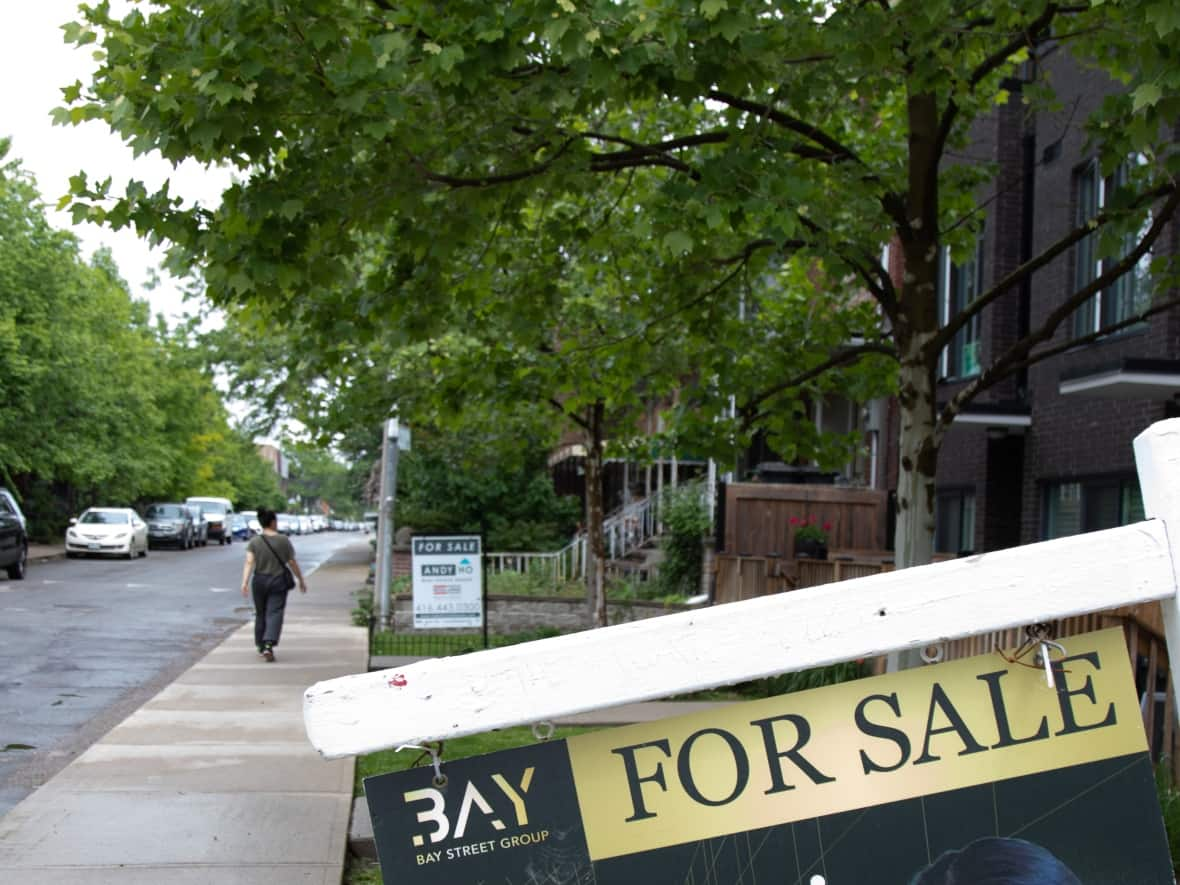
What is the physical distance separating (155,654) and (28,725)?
18.4ft

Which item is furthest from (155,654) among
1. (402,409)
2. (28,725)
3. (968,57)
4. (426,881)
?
(426,881)

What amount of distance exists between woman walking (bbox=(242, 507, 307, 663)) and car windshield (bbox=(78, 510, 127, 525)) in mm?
25860

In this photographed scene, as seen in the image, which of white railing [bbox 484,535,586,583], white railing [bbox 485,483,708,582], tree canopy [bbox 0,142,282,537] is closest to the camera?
white railing [bbox 484,535,586,583]

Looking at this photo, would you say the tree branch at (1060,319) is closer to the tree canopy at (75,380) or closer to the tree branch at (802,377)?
the tree branch at (802,377)

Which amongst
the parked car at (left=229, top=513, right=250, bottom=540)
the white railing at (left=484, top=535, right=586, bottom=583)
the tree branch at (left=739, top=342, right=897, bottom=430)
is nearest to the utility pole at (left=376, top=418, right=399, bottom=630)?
the white railing at (left=484, top=535, right=586, bottom=583)

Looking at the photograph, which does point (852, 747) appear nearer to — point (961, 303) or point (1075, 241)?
point (1075, 241)

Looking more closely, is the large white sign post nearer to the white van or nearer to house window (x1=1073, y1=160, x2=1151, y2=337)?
house window (x1=1073, y1=160, x2=1151, y2=337)

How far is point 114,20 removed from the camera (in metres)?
7.95

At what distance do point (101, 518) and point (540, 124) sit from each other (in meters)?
34.4

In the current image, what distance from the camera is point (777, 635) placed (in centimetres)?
241

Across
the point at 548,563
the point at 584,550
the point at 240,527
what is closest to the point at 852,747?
the point at 548,563

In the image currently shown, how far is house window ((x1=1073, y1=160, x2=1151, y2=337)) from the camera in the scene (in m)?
13.4

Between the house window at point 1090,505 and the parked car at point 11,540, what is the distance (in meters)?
19.4

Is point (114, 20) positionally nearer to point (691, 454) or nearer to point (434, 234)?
point (434, 234)
